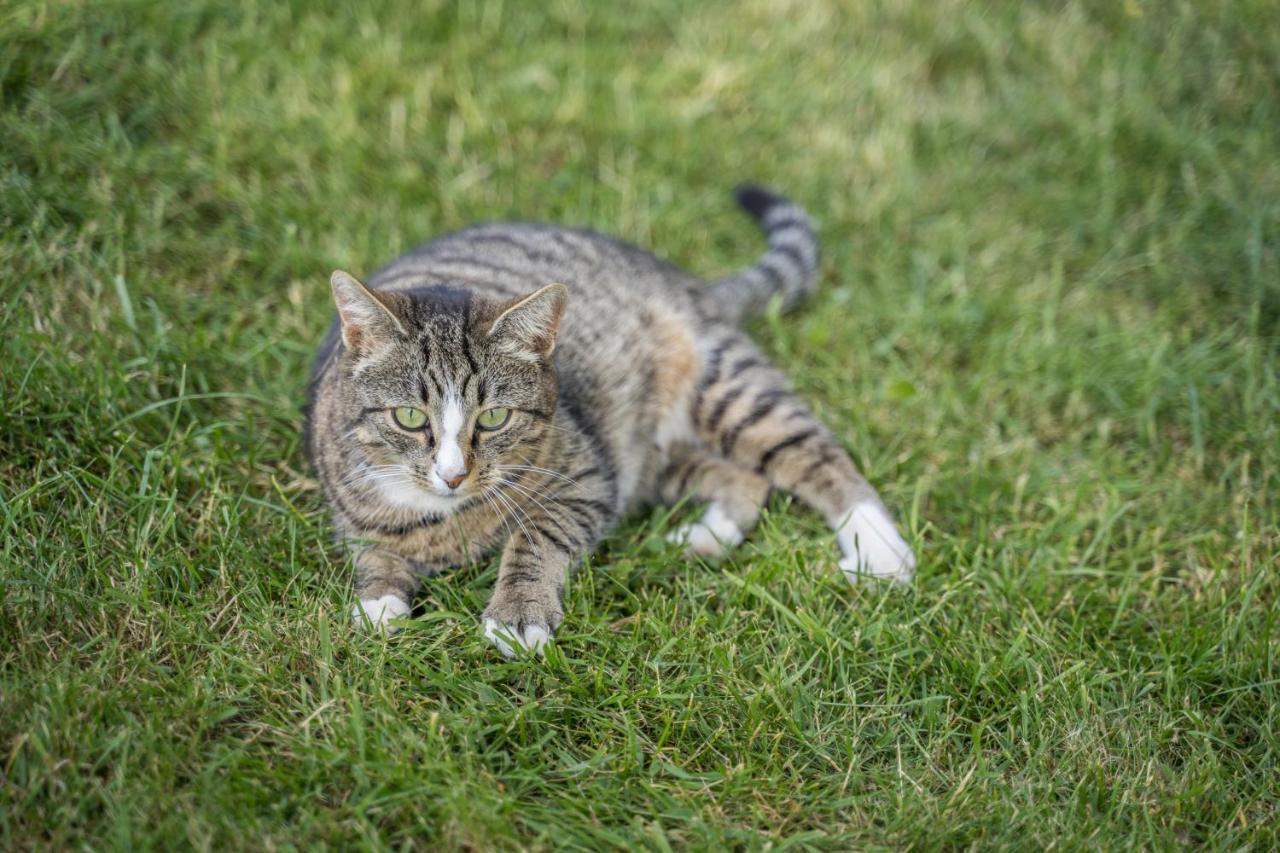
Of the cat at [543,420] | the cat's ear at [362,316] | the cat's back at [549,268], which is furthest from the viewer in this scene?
the cat's back at [549,268]

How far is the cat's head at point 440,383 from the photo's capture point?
2807 millimetres

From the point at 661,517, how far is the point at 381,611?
1.01 metres

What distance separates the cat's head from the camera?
9.21 ft

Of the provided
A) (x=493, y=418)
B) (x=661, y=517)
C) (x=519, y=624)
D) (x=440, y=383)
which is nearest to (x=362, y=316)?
(x=440, y=383)

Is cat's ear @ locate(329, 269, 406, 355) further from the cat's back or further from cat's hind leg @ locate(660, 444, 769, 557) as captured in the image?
cat's hind leg @ locate(660, 444, 769, 557)

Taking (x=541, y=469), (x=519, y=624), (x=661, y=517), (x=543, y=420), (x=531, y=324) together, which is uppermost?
(x=531, y=324)

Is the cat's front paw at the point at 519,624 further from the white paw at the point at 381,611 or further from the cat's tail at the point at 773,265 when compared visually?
the cat's tail at the point at 773,265

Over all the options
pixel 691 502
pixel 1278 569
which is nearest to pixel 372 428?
pixel 691 502

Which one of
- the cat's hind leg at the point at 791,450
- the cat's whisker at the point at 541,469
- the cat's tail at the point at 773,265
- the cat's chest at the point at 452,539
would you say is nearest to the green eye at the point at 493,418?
the cat's whisker at the point at 541,469

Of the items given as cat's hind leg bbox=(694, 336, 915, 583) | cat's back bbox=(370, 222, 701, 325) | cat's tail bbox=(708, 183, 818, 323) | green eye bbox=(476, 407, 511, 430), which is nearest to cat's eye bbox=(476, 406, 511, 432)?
green eye bbox=(476, 407, 511, 430)

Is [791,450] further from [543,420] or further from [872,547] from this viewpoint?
[543,420]

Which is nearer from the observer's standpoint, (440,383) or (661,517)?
(440,383)

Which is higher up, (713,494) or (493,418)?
(493,418)

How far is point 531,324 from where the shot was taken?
115 inches
